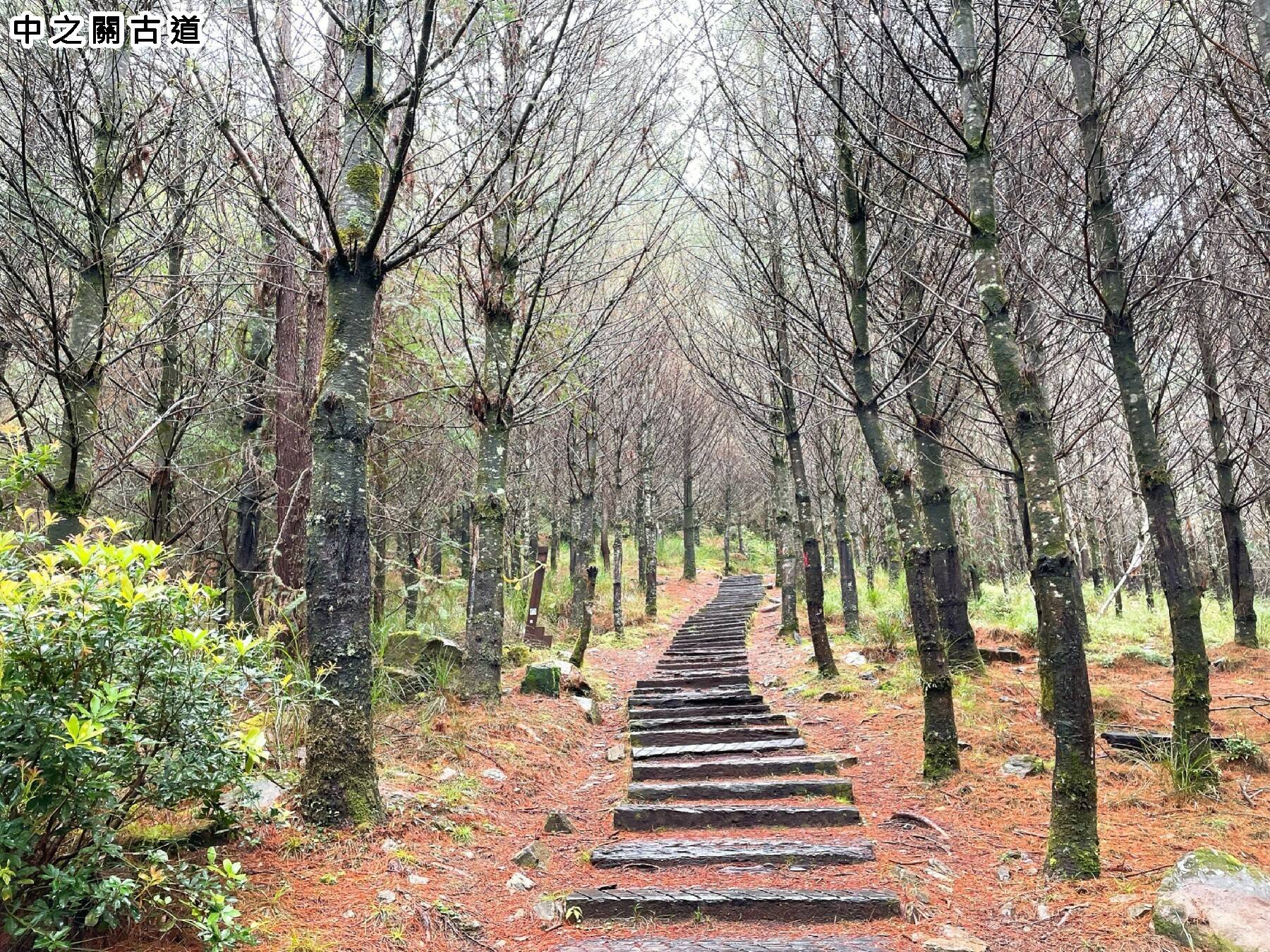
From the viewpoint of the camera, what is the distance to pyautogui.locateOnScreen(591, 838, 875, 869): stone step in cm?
416

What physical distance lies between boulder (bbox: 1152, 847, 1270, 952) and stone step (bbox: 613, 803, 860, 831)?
194 cm

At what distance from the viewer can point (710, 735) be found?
698 centimetres

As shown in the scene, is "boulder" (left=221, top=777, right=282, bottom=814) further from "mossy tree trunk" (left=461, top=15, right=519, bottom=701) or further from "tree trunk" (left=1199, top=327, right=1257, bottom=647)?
"tree trunk" (left=1199, top=327, right=1257, bottom=647)

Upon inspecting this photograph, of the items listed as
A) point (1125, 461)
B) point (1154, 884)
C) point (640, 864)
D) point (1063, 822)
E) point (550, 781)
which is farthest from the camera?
point (1125, 461)

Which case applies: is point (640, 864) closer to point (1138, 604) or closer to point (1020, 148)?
point (1020, 148)

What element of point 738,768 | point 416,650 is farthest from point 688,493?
point 738,768

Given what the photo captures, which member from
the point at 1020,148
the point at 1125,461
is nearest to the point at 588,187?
the point at 1020,148

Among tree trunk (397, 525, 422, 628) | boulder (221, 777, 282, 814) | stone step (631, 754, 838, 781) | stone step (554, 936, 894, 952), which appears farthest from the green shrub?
tree trunk (397, 525, 422, 628)

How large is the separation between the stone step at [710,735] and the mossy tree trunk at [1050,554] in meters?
3.13

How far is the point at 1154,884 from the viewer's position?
3.54m

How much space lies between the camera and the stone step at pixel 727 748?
250 inches

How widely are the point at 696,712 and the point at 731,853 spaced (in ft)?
12.0

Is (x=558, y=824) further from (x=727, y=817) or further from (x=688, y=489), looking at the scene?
(x=688, y=489)

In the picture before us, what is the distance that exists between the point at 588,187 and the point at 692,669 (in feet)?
22.2
